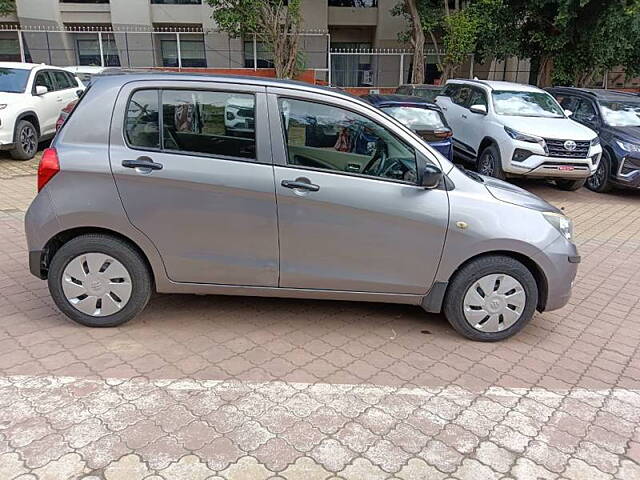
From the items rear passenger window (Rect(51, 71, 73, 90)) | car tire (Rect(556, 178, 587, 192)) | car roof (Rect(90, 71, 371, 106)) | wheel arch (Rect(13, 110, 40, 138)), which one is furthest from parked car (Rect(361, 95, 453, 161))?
rear passenger window (Rect(51, 71, 73, 90))

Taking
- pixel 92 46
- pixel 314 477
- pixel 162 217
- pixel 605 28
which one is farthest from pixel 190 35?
pixel 314 477

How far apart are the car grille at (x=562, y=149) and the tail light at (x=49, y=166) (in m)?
A: 7.38

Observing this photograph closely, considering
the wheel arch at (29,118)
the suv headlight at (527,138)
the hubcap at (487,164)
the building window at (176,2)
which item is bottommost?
the hubcap at (487,164)

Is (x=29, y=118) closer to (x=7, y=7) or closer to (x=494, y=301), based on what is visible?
(x=494, y=301)

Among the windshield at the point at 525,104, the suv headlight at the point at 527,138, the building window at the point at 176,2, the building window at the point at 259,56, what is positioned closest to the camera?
the suv headlight at the point at 527,138

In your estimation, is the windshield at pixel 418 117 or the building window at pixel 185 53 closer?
the windshield at pixel 418 117

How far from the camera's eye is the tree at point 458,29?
16516 millimetres

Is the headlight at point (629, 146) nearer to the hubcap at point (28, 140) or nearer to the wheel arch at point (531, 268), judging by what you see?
the wheel arch at point (531, 268)

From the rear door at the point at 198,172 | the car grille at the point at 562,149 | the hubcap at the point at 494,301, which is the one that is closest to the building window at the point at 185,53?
the car grille at the point at 562,149

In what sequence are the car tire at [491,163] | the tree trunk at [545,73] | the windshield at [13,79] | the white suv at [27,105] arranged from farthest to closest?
the tree trunk at [545,73] → the windshield at [13,79] → the white suv at [27,105] → the car tire at [491,163]

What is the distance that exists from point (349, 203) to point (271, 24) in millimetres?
15059

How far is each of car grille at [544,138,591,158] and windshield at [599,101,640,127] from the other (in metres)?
1.95

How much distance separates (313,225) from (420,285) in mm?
908

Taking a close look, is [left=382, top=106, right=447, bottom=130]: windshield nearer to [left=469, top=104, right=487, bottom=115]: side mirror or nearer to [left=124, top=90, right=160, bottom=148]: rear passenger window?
[left=469, top=104, right=487, bottom=115]: side mirror
